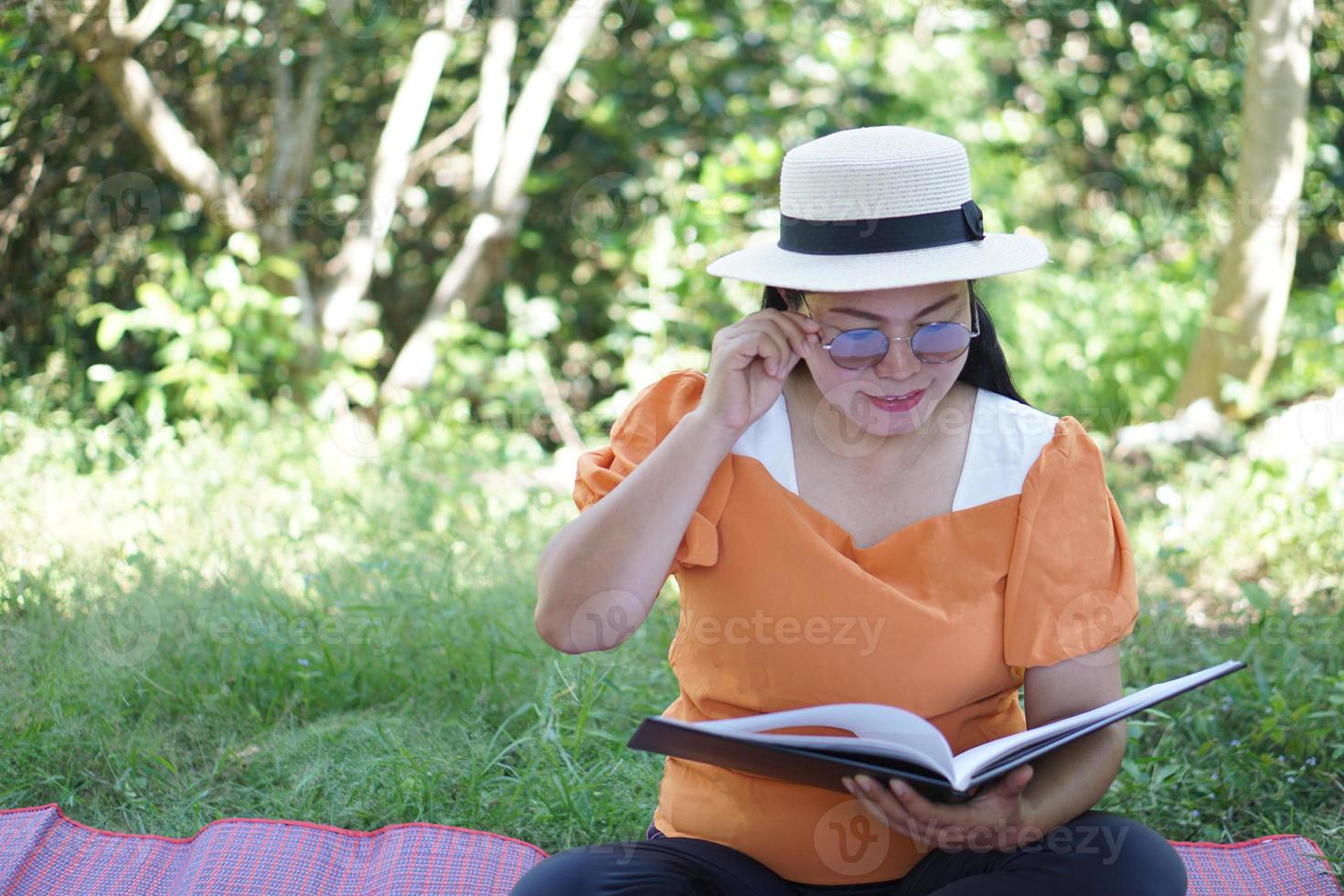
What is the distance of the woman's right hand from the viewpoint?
201cm

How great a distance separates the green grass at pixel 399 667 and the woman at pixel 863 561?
0.91m

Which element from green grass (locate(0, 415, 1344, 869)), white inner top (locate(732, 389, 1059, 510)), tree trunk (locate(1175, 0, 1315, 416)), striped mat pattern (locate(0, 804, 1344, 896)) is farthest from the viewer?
tree trunk (locate(1175, 0, 1315, 416))

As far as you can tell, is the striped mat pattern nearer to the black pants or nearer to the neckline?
the black pants

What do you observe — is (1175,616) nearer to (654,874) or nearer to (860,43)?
(654,874)

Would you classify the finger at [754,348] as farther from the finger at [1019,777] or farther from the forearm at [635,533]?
the finger at [1019,777]

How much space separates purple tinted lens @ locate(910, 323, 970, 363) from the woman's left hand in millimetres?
598

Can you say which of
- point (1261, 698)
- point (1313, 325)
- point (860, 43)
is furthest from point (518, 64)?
point (1261, 698)

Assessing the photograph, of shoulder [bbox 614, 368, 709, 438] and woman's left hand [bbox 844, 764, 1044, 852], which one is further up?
shoulder [bbox 614, 368, 709, 438]

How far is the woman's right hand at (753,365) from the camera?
201 cm

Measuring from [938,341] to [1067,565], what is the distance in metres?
0.42

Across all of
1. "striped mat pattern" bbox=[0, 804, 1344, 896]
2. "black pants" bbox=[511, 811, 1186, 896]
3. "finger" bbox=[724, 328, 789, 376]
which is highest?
"finger" bbox=[724, 328, 789, 376]

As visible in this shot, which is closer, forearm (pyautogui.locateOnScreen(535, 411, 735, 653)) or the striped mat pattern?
forearm (pyautogui.locateOnScreen(535, 411, 735, 653))

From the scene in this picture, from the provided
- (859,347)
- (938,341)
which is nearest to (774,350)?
(859,347)

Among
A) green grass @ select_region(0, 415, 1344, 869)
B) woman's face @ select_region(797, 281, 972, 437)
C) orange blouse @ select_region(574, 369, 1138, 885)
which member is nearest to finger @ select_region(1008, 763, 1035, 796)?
orange blouse @ select_region(574, 369, 1138, 885)
